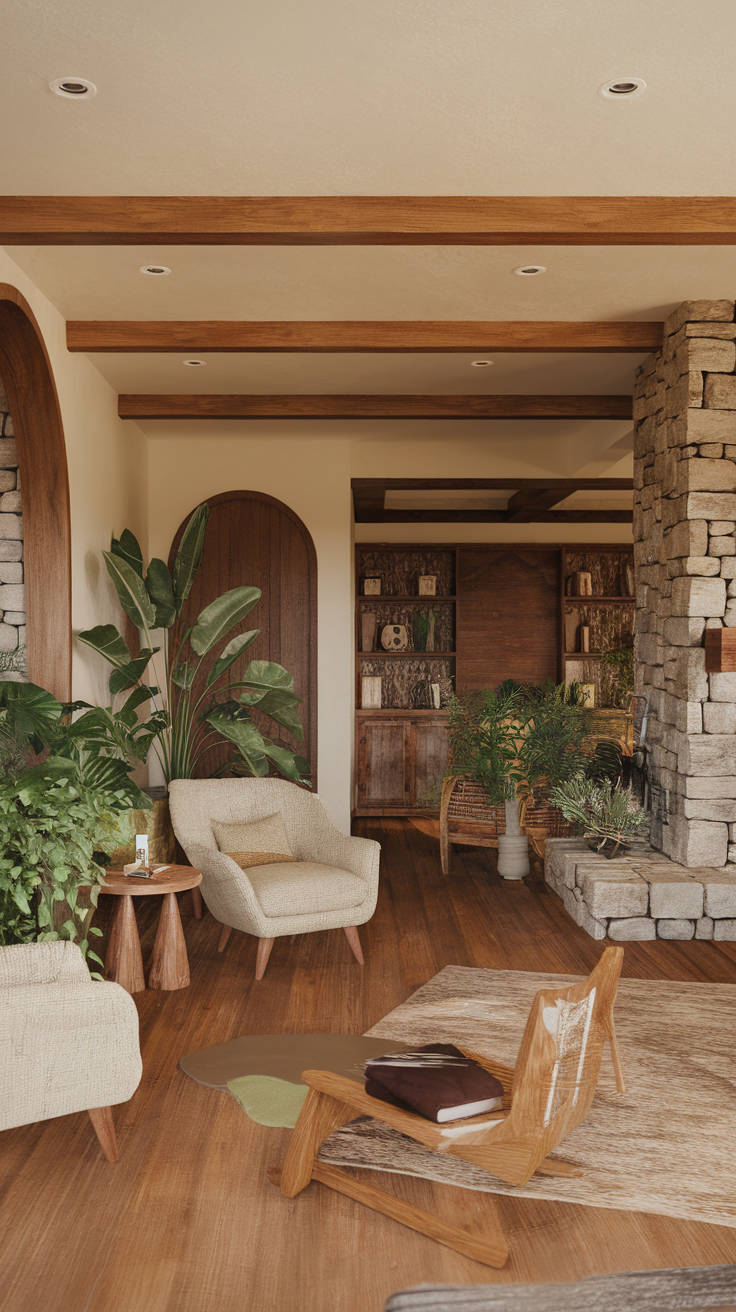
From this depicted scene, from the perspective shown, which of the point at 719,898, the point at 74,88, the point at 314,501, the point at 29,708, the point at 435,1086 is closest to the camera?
the point at 435,1086

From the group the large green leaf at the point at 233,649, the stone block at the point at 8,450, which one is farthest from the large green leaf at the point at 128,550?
the stone block at the point at 8,450

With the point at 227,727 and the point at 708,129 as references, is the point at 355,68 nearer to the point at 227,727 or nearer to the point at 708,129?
the point at 708,129

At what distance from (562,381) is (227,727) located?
2.87m

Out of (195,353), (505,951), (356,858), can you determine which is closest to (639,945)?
(505,951)

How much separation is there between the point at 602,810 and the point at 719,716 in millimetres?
845

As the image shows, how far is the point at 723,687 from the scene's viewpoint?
4.72 m

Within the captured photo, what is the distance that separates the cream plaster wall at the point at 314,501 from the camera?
7172mm

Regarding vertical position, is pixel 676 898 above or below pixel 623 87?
below

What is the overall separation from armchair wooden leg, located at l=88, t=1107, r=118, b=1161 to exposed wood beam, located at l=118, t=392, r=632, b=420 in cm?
464

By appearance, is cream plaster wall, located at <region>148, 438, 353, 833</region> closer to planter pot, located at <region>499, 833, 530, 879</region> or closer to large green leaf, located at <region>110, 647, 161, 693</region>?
planter pot, located at <region>499, 833, 530, 879</region>

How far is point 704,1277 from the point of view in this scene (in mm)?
1069

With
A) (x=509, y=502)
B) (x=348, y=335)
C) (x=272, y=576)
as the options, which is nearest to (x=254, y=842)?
(x=348, y=335)

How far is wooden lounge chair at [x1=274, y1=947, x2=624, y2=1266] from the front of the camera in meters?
2.23

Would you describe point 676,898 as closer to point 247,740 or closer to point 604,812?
point 604,812
